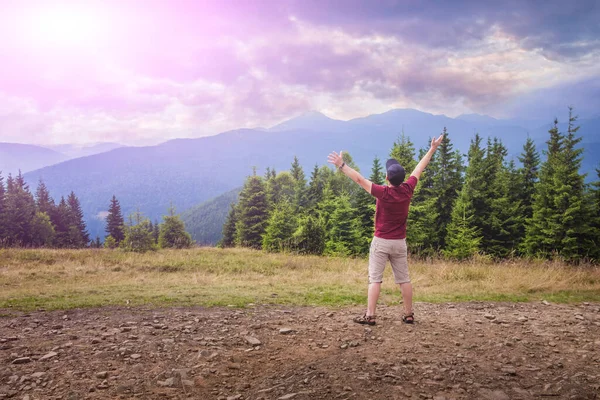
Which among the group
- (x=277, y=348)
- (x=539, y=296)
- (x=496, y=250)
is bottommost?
(x=496, y=250)

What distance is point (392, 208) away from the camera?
18.0 feet

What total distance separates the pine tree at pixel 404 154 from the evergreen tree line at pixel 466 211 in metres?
0.08

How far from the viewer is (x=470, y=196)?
29781mm

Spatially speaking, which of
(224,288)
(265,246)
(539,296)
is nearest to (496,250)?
(265,246)

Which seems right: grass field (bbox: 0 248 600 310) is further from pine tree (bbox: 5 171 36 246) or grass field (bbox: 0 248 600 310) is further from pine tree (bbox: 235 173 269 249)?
pine tree (bbox: 5 171 36 246)

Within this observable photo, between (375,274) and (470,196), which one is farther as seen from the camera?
(470,196)

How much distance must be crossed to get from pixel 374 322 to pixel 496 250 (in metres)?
29.0

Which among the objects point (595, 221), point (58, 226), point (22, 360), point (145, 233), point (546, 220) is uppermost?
point (58, 226)

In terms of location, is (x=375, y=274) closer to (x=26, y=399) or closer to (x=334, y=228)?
(x=26, y=399)

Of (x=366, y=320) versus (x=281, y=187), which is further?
(x=281, y=187)

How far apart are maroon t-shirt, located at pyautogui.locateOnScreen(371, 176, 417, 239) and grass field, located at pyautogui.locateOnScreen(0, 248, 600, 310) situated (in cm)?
268

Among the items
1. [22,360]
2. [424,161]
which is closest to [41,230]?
[22,360]

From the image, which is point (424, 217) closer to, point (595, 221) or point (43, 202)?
point (595, 221)

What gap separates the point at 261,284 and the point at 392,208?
5.90 m
